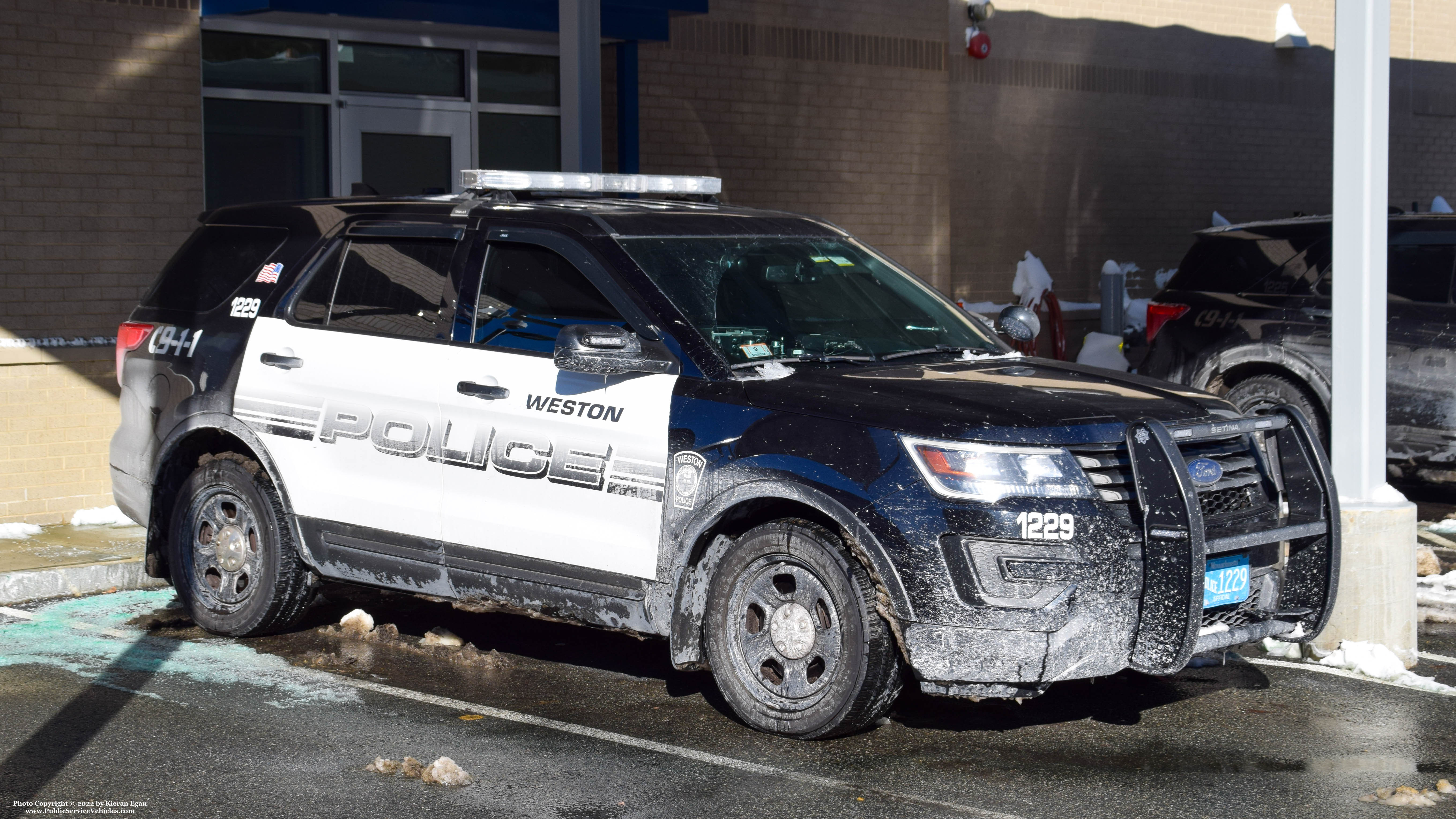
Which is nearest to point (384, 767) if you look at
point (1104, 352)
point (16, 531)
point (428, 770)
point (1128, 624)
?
point (428, 770)

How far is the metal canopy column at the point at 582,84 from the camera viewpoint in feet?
34.3

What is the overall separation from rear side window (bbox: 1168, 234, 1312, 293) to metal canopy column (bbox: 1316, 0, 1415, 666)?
3.83 metres

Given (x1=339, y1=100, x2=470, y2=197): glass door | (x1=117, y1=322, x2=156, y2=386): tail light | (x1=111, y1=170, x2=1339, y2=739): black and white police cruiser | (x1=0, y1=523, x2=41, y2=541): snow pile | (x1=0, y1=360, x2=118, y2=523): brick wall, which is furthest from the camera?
(x1=339, y1=100, x2=470, y2=197): glass door

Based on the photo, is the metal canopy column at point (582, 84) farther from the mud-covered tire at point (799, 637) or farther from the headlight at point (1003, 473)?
the headlight at point (1003, 473)

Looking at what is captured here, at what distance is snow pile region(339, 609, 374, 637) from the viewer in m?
7.69

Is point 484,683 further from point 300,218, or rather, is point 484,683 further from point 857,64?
point 857,64

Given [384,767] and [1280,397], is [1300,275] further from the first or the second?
[384,767]

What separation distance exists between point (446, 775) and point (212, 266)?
3.30m

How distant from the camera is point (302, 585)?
7.41 m

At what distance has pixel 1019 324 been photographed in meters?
7.36

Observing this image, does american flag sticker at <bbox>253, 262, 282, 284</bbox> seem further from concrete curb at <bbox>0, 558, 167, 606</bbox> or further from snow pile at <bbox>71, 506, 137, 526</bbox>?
A: snow pile at <bbox>71, 506, 137, 526</bbox>

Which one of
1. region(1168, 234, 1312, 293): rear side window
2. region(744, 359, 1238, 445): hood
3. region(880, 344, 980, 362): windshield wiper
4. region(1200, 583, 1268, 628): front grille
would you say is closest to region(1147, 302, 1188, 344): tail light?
region(1168, 234, 1312, 293): rear side window

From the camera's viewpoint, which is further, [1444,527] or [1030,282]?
[1030,282]

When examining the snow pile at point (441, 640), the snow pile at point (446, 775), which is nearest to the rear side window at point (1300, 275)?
the snow pile at point (441, 640)
